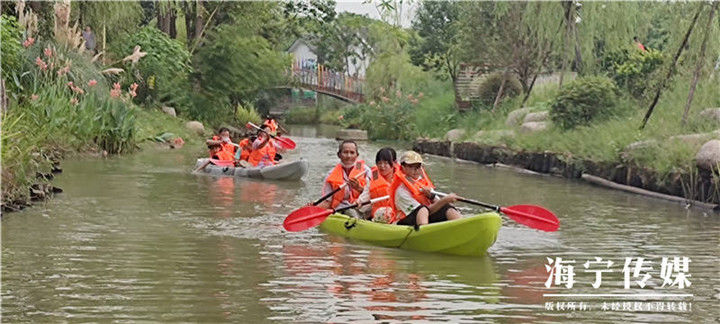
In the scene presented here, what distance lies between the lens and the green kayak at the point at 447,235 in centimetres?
1060

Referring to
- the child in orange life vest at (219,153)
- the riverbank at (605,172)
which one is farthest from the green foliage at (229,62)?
the child in orange life vest at (219,153)

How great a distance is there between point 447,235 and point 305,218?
6.46 ft

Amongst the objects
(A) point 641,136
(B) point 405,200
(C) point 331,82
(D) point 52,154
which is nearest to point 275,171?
(D) point 52,154

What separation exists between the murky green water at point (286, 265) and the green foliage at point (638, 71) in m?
10.0

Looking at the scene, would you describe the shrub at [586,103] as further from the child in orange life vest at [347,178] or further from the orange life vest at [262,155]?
the child in orange life vest at [347,178]

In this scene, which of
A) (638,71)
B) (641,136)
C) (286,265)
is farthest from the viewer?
(638,71)

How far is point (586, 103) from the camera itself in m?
24.9

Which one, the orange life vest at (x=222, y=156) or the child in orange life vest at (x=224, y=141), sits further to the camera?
the orange life vest at (x=222, y=156)

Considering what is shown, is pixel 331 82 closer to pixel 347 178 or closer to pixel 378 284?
pixel 347 178

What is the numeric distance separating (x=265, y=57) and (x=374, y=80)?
8274 mm

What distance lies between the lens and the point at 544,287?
920 cm

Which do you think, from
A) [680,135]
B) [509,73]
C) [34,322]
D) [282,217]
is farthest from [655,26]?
[34,322]

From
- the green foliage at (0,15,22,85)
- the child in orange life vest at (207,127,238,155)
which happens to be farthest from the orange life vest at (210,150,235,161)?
the green foliage at (0,15,22,85)

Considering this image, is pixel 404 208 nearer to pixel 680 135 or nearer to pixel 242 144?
pixel 680 135
